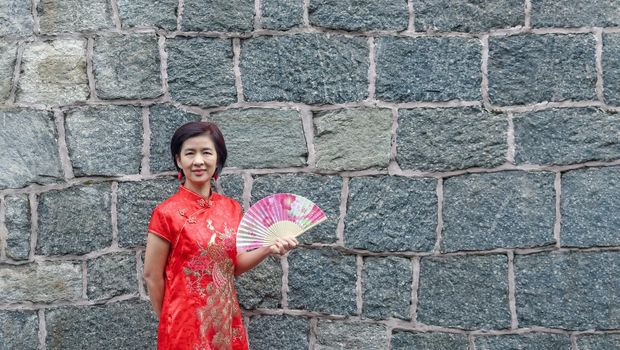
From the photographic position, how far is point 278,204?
2.92 m

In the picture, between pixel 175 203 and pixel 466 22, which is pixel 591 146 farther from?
pixel 175 203

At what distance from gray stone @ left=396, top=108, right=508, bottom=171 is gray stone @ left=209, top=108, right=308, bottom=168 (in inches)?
20.1

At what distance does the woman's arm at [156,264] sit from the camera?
9.34 feet

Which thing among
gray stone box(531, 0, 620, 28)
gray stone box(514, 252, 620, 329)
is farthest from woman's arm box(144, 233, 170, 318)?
gray stone box(531, 0, 620, 28)

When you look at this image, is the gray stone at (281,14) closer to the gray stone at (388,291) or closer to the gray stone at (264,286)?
the gray stone at (264,286)

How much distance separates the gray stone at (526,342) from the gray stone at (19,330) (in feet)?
7.15

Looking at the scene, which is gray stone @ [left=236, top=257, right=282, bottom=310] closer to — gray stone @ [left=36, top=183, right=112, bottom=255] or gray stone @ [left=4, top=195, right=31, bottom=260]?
gray stone @ [left=36, top=183, right=112, bottom=255]

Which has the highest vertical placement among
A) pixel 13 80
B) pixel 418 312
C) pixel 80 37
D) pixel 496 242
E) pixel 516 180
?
pixel 80 37

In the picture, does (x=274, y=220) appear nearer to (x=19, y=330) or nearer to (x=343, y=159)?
(x=343, y=159)

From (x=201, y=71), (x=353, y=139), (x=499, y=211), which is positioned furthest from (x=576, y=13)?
(x=201, y=71)

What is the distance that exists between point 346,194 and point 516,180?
838 millimetres

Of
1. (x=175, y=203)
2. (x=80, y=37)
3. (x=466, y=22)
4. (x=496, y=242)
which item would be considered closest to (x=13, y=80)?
(x=80, y=37)

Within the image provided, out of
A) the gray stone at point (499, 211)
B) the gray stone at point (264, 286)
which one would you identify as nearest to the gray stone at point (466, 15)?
the gray stone at point (499, 211)

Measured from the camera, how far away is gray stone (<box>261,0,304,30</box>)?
3.53m
